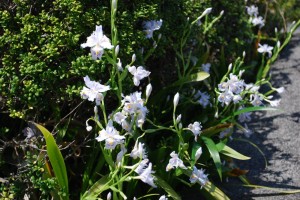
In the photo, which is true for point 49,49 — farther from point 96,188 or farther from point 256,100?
point 256,100

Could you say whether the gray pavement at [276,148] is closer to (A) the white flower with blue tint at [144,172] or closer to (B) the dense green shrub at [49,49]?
(A) the white flower with blue tint at [144,172]

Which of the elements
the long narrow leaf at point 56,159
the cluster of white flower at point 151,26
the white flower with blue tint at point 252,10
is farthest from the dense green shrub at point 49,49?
the white flower with blue tint at point 252,10

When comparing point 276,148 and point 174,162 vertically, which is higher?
point 174,162

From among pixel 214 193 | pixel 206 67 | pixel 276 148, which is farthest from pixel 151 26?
pixel 276 148

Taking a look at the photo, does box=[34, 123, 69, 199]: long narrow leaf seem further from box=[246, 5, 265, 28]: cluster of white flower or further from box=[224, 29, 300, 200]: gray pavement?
box=[246, 5, 265, 28]: cluster of white flower

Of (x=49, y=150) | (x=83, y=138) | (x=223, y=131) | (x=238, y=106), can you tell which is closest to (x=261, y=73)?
(x=238, y=106)
